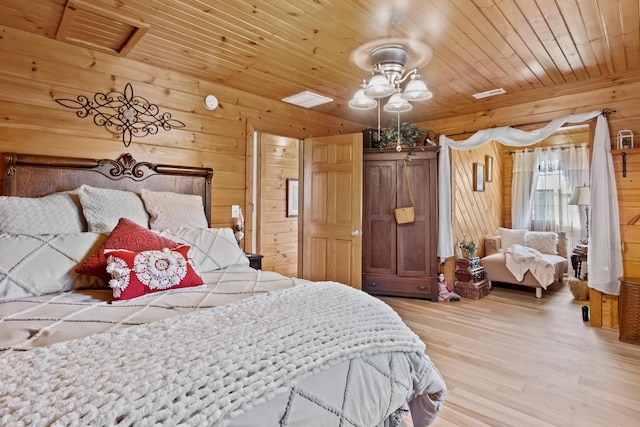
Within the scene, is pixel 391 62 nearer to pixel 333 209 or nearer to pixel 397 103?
pixel 397 103

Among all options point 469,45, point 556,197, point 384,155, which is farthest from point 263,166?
point 556,197

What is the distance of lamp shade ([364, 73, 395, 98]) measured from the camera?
243 centimetres

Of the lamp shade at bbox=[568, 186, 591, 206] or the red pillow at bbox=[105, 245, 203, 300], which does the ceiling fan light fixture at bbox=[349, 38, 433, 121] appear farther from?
the lamp shade at bbox=[568, 186, 591, 206]

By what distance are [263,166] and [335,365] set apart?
3980mm

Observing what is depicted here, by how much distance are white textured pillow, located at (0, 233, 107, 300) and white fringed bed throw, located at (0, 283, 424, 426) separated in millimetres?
803

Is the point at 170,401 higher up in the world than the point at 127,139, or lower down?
lower down

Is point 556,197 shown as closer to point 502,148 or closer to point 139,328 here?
point 502,148

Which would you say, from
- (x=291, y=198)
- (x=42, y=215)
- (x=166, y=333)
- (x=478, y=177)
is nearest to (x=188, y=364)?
(x=166, y=333)

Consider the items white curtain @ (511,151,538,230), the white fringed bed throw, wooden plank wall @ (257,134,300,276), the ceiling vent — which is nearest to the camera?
the white fringed bed throw

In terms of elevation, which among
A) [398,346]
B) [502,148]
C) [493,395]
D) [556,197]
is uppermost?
[502,148]

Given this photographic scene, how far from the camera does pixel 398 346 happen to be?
51.4 inches

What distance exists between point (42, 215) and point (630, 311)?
4.29 m

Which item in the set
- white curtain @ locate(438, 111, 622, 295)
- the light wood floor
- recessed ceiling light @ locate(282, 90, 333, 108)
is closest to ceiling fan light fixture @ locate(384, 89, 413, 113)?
recessed ceiling light @ locate(282, 90, 333, 108)

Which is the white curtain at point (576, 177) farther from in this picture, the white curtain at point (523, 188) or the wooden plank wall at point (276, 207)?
the wooden plank wall at point (276, 207)
